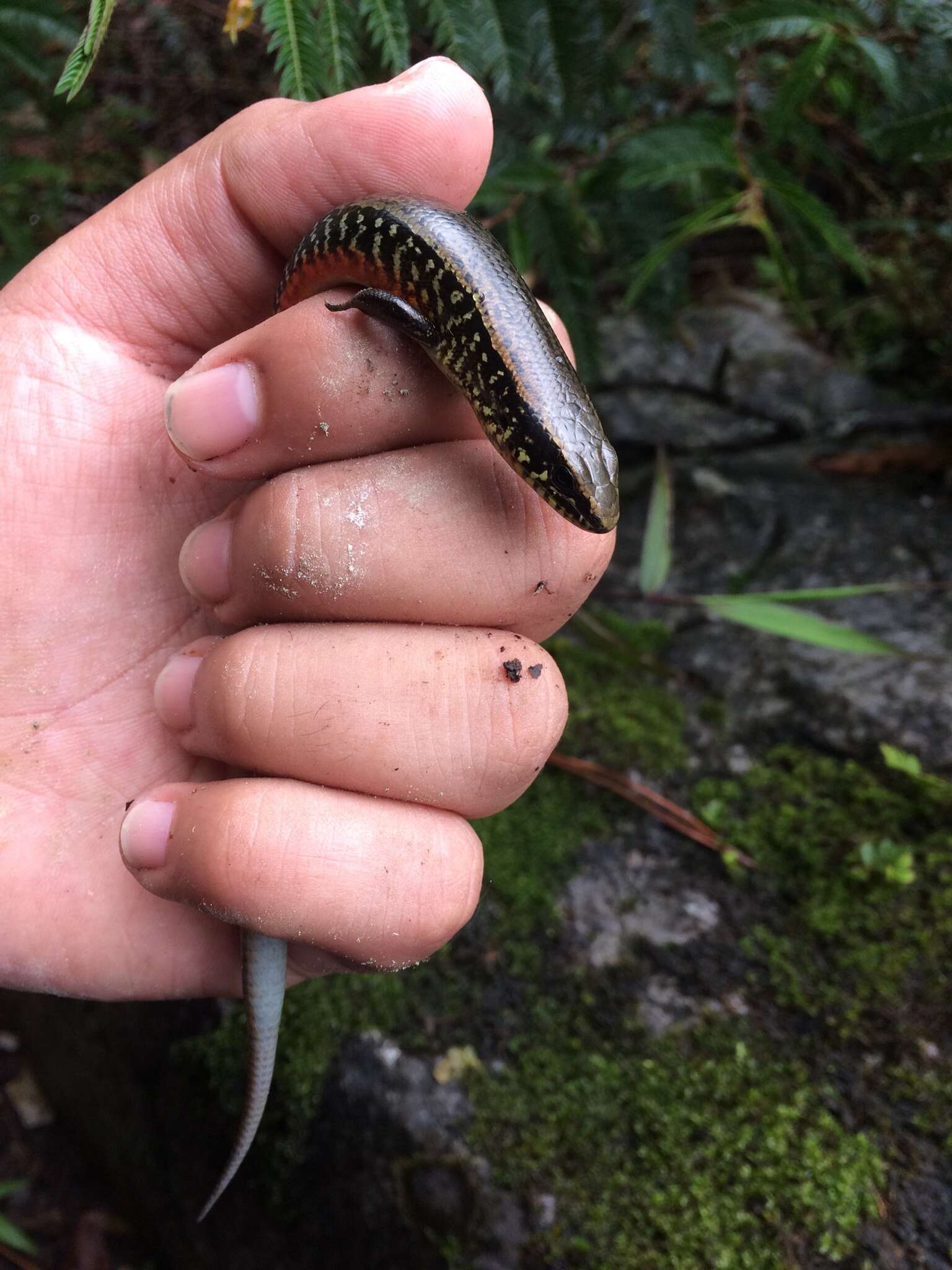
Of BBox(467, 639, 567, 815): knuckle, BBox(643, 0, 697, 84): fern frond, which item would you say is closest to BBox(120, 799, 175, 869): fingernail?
BBox(467, 639, 567, 815): knuckle

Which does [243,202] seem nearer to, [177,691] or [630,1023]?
[177,691]

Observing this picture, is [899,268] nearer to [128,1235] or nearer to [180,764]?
[180,764]

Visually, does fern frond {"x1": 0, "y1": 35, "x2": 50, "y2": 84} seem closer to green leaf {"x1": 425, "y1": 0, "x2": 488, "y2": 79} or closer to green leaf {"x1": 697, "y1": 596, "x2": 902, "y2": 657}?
green leaf {"x1": 425, "y1": 0, "x2": 488, "y2": 79}

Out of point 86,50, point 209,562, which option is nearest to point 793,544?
point 209,562

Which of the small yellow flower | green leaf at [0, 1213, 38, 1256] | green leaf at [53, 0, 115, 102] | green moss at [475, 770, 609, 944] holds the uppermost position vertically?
green leaf at [53, 0, 115, 102]

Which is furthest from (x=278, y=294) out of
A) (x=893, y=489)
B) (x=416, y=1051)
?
(x=893, y=489)

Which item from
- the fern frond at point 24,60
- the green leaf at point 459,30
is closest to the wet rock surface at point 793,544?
the green leaf at point 459,30

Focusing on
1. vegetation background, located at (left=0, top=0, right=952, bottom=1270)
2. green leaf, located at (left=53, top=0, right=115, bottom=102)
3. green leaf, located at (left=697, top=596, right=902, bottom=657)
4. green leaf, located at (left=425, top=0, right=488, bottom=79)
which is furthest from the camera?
green leaf, located at (left=697, top=596, right=902, bottom=657)
